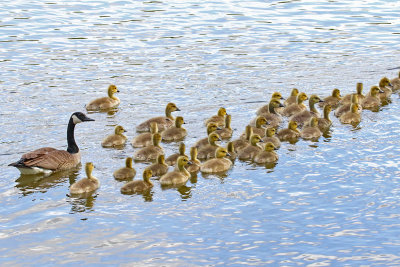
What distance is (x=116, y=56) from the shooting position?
23531mm

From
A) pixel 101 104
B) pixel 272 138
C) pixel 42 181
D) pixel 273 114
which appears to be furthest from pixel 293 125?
pixel 42 181

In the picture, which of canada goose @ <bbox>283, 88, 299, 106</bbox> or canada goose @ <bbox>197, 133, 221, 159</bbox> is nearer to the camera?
canada goose @ <bbox>197, 133, 221, 159</bbox>

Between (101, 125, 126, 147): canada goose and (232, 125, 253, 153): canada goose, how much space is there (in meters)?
2.27

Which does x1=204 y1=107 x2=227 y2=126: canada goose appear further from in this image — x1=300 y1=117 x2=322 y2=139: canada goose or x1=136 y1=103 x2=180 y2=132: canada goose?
x1=300 y1=117 x2=322 y2=139: canada goose

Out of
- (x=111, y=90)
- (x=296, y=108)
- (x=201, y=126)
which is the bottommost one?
(x=201, y=126)

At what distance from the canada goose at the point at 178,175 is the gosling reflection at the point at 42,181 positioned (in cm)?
180

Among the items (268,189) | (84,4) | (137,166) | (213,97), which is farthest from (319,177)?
(84,4)

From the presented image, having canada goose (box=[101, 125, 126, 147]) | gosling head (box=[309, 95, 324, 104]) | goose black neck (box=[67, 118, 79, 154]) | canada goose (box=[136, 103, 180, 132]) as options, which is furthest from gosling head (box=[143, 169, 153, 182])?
gosling head (box=[309, 95, 324, 104])

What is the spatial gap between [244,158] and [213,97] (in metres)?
4.31

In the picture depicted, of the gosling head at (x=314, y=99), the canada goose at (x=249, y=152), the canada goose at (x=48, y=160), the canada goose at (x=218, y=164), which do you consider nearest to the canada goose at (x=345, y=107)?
the gosling head at (x=314, y=99)

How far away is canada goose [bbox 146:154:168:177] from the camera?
14586 millimetres

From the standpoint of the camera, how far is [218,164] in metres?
14.8

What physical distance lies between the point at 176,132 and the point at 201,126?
973 millimetres

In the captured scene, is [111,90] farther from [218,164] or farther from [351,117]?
[351,117]
